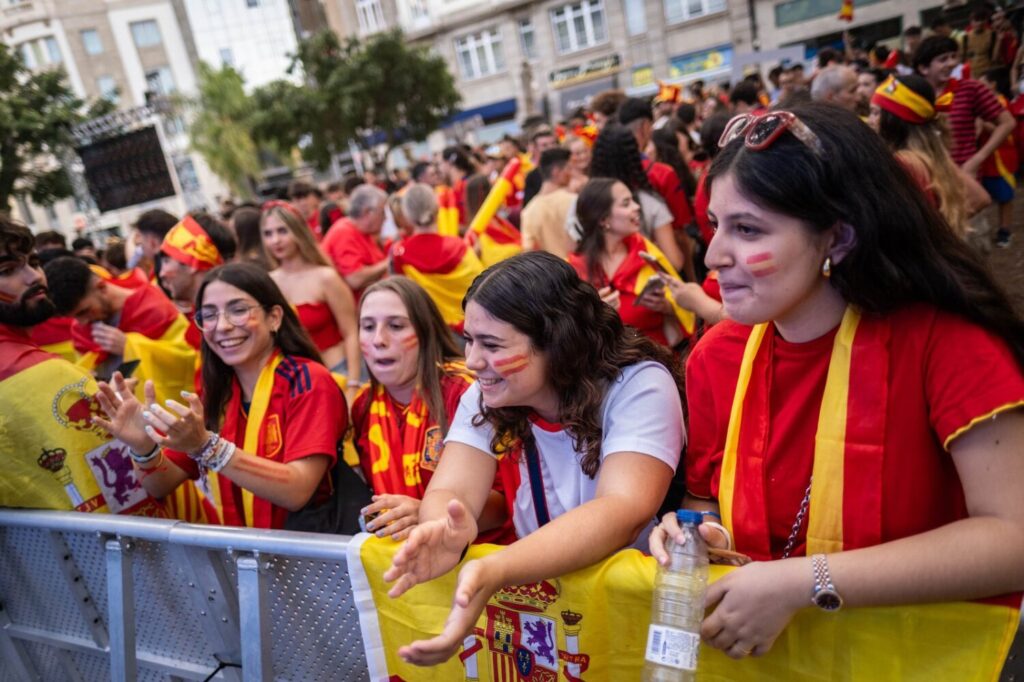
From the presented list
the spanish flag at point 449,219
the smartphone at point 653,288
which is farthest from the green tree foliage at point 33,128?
the smartphone at point 653,288

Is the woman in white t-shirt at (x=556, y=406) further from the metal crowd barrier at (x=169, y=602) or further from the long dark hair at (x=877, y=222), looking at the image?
the long dark hair at (x=877, y=222)

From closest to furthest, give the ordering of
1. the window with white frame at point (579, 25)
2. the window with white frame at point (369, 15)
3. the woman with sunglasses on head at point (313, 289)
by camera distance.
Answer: the woman with sunglasses on head at point (313, 289)
the window with white frame at point (579, 25)
the window with white frame at point (369, 15)

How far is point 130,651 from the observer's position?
2266 millimetres

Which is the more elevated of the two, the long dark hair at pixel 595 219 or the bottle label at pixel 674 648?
the long dark hair at pixel 595 219

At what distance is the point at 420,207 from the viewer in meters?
5.56

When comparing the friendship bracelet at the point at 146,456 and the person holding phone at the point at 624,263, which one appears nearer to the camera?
the friendship bracelet at the point at 146,456

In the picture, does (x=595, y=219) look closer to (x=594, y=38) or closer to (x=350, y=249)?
(x=350, y=249)

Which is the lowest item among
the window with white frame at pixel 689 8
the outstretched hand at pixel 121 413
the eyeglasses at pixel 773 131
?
the outstretched hand at pixel 121 413

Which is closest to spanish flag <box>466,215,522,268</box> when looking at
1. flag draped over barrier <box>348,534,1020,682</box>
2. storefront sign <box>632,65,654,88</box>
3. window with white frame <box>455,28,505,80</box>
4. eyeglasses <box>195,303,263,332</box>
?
eyeglasses <box>195,303,263,332</box>

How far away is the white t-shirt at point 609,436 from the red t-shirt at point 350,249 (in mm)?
4175

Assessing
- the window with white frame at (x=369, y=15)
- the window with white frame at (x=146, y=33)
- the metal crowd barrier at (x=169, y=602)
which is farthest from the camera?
the window with white frame at (x=146, y=33)

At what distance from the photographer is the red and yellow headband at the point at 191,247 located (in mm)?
4160

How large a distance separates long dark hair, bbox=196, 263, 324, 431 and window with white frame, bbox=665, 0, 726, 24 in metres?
28.1

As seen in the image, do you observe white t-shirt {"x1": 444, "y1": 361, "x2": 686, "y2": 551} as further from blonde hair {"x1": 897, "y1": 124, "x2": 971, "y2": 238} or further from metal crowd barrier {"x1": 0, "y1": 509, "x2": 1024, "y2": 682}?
blonde hair {"x1": 897, "y1": 124, "x2": 971, "y2": 238}
